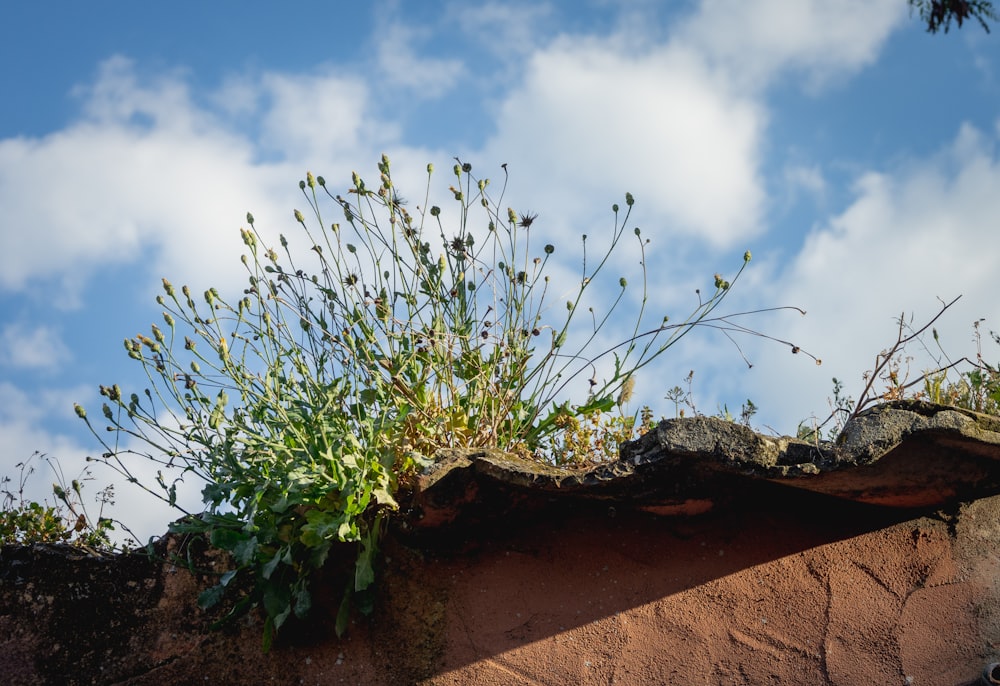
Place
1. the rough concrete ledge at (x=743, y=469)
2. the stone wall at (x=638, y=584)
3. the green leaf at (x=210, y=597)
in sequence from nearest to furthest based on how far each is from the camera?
the rough concrete ledge at (x=743, y=469) → the stone wall at (x=638, y=584) → the green leaf at (x=210, y=597)

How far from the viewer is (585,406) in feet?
14.4

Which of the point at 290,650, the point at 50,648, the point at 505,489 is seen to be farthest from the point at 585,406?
the point at 50,648

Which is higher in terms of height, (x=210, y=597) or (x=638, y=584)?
(x=210, y=597)

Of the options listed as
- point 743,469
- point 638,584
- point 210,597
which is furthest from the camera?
point 210,597

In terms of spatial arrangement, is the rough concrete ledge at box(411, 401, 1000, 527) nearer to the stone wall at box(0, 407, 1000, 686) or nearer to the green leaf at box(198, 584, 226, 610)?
the stone wall at box(0, 407, 1000, 686)

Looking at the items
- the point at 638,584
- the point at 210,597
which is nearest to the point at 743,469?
the point at 638,584

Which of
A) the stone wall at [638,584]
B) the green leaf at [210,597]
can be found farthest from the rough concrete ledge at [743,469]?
the green leaf at [210,597]

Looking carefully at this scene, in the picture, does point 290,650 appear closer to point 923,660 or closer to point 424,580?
point 424,580

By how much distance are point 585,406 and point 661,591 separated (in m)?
0.88

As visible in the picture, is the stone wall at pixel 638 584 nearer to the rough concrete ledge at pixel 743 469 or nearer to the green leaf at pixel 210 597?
the rough concrete ledge at pixel 743 469

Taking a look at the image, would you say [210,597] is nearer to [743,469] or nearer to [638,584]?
[638,584]

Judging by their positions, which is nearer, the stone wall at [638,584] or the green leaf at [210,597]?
the stone wall at [638,584]

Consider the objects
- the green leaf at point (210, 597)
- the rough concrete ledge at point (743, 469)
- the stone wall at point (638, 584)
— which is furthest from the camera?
the green leaf at point (210, 597)

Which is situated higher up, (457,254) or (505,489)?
(457,254)
